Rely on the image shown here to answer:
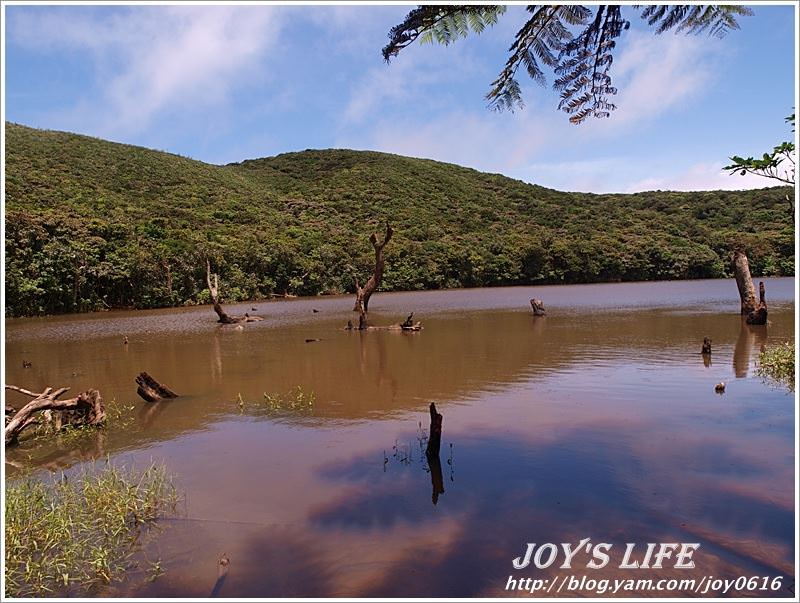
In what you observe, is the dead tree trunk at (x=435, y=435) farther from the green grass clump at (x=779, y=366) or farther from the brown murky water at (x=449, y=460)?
the green grass clump at (x=779, y=366)

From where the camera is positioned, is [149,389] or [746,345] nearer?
[149,389]

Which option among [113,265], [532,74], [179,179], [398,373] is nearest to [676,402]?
[398,373]

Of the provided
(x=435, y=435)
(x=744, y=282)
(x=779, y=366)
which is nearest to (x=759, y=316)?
(x=744, y=282)

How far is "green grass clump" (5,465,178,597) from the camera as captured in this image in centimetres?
477

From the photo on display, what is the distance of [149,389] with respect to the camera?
1128cm

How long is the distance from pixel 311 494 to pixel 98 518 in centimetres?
211

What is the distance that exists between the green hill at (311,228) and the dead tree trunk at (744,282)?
25.2 metres

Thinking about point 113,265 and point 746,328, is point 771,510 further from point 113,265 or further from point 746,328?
point 113,265

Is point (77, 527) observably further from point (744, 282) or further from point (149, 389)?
point (744, 282)

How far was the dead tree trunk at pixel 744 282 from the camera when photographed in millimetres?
21328

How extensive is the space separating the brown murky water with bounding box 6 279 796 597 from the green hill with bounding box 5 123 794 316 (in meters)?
24.6

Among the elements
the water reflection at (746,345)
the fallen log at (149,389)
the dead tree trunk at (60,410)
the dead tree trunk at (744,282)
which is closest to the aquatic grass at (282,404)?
the fallen log at (149,389)

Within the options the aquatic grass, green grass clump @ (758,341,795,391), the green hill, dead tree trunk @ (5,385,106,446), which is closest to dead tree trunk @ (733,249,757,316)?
green grass clump @ (758,341,795,391)

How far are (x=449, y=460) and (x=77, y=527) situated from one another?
416 centimetres
